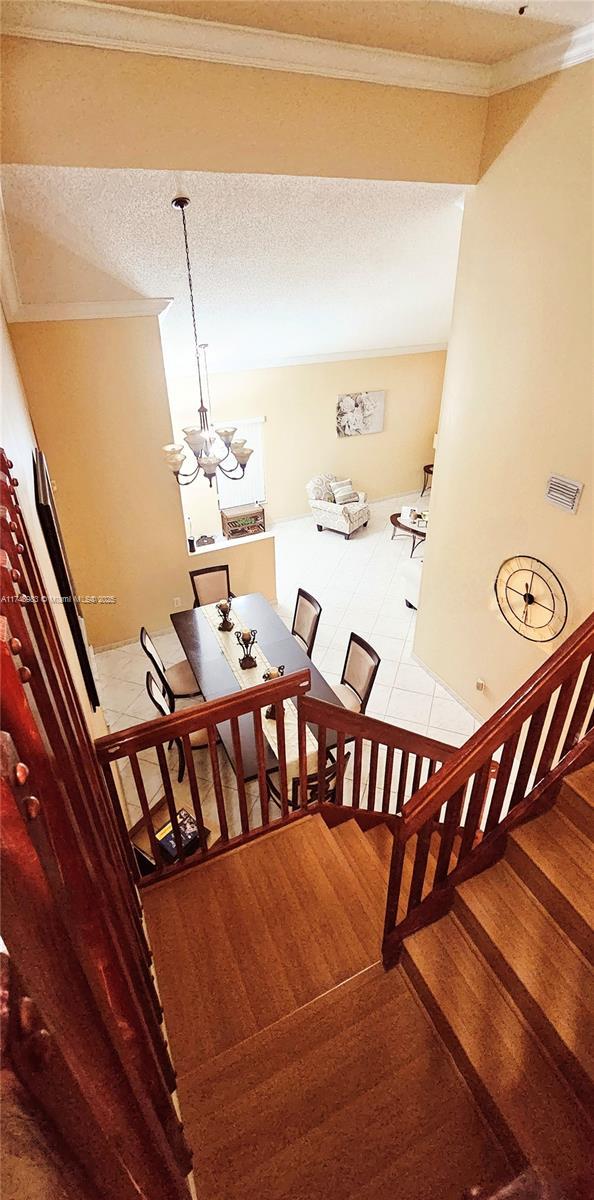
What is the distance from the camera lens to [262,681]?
4285 mm

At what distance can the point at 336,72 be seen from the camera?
9.62 ft

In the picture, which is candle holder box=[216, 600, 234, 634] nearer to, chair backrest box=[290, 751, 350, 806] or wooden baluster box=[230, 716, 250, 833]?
chair backrest box=[290, 751, 350, 806]

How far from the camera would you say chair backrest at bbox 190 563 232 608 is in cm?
567

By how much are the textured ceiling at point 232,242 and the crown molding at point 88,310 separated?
6 centimetres

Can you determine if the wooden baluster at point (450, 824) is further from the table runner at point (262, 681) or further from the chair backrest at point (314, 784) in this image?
the chair backrest at point (314, 784)

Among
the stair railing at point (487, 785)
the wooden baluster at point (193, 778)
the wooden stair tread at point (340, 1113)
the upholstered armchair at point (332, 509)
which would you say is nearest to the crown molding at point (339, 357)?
the upholstered armchair at point (332, 509)

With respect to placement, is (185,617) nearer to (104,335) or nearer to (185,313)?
(104,335)

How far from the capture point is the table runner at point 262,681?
3699 mm

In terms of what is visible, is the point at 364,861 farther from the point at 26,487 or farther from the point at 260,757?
the point at 26,487

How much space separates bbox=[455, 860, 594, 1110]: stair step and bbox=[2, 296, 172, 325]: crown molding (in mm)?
4751

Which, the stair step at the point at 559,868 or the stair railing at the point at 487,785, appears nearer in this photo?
the stair railing at the point at 487,785

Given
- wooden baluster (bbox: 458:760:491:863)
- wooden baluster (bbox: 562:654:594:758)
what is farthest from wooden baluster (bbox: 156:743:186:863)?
wooden baluster (bbox: 562:654:594:758)

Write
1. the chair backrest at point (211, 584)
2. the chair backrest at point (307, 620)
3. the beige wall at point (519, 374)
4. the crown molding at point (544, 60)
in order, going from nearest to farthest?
the crown molding at point (544, 60) < the beige wall at point (519, 374) < the chair backrest at point (307, 620) < the chair backrest at point (211, 584)

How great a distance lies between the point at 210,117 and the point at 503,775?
3.43 metres
